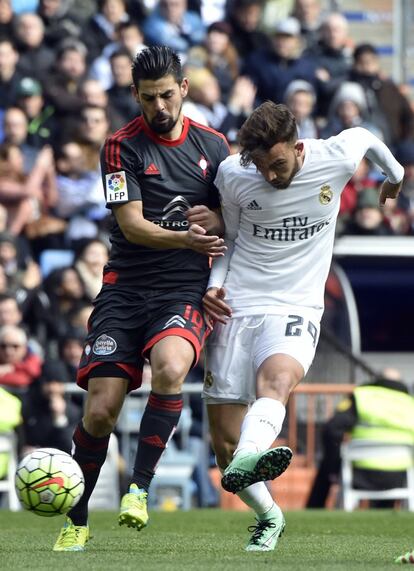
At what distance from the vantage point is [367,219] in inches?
704

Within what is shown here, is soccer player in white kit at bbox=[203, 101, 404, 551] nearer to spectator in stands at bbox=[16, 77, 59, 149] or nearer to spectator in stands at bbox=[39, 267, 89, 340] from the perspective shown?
spectator in stands at bbox=[39, 267, 89, 340]

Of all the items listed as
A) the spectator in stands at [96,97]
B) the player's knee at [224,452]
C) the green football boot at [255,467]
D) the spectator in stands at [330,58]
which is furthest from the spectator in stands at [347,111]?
the green football boot at [255,467]

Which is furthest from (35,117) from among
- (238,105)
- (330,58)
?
(330,58)

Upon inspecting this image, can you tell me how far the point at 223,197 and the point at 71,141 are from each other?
28.4 feet

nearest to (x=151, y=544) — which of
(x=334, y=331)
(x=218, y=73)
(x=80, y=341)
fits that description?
(x=80, y=341)

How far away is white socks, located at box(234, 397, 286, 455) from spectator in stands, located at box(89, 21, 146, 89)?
1074 cm

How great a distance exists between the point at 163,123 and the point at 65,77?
9431 mm

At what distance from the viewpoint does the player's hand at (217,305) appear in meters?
7.69

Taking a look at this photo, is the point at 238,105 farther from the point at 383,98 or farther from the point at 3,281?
the point at 3,281

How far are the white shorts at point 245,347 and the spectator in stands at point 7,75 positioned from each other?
30.8 feet

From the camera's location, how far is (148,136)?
795 centimetres

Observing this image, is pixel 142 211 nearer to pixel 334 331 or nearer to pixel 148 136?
pixel 148 136

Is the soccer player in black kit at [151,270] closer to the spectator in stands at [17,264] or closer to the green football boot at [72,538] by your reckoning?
the green football boot at [72,538]

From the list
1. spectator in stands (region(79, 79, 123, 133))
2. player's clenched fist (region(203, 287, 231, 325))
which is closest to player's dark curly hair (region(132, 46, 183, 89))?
player's clenched fist (region(203, 287, 231, 325))
